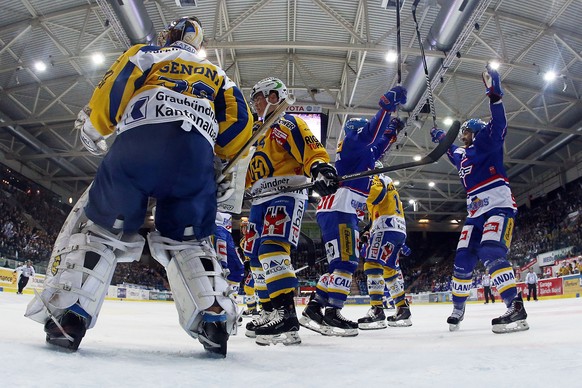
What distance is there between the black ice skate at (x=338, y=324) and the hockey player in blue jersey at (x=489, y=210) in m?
0.96

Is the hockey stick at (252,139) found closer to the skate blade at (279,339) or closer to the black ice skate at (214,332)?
the black ice skate at (214,332)

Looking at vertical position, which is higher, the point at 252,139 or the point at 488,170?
the point at 488,170

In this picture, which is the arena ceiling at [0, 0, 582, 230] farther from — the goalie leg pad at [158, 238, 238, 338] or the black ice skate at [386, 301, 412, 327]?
the goalie leg pad at [158, 238, 238, 338]

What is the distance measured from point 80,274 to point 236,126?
2.79 feet

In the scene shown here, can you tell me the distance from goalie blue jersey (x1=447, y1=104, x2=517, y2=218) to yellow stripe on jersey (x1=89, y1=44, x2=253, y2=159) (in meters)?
2.38

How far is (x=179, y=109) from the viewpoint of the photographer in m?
1.78

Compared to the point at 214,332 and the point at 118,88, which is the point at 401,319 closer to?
the point at 214,332

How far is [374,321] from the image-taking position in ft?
14.1

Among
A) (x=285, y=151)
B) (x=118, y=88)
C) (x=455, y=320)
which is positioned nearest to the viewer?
(x=118, y=88)

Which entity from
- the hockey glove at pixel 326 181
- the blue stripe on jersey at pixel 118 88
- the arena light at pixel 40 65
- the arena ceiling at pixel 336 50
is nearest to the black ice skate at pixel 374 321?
the hockey glove at pixel 326 181

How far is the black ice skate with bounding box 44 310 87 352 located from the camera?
1.57 meters

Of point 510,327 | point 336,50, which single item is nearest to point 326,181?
point 510,327

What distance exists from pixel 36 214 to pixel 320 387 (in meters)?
22.4

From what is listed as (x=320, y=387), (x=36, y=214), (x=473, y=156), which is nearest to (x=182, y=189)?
(x=320, y=387)
